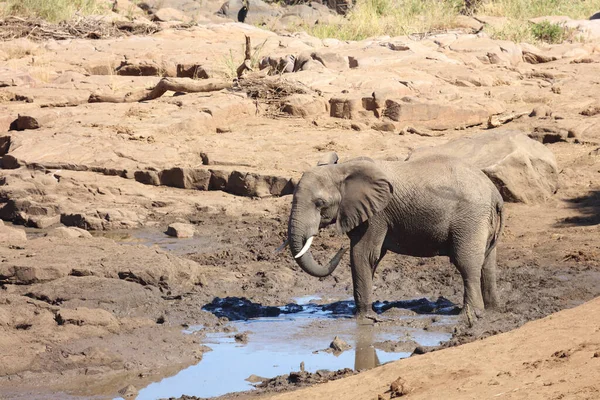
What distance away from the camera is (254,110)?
15.2m

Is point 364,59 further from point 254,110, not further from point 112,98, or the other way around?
point 112,98

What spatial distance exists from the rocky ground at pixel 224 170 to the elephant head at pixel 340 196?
2.89ft

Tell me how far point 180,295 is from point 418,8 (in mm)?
16143

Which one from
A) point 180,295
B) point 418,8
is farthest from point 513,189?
point 418,8

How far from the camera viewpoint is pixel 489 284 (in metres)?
8.52

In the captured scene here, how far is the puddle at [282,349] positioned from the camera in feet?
22.4

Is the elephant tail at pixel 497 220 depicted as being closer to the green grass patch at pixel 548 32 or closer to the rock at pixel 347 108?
the rock at pixel 347 108

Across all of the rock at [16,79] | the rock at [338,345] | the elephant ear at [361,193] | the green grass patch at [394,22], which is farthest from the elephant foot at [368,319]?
the green grass patch at [394,22]

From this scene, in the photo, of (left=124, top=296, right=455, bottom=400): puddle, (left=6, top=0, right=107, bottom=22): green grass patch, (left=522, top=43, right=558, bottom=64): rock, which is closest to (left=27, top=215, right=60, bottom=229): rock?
(left=124, top=296, right=455, bottom=400): puddle

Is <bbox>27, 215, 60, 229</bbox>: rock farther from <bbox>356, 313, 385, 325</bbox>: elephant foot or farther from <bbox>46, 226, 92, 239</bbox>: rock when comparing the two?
<bbox>356, 313, 385, 325</bbox>: elephant foot

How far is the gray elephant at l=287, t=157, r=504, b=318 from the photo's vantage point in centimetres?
799

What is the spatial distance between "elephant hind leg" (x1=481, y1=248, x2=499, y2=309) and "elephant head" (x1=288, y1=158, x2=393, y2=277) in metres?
1.12

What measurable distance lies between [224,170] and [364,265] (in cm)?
507

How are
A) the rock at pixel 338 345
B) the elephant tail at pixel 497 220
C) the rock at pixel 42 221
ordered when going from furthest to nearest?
1. the rock at pixel 42 221
2. the elephant tail at pixel 497 220
3. the rock at pixel 338 345
